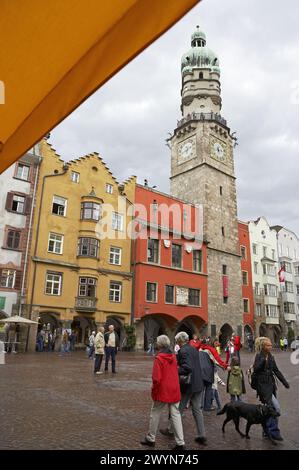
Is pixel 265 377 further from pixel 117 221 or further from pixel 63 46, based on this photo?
pixel 117 221

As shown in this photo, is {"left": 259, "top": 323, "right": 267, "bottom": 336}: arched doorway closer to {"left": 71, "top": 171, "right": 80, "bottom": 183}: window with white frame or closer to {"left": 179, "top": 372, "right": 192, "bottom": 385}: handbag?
{"left": 71, "top": 171, "right": 80, "bottom": 183}: window with white frame

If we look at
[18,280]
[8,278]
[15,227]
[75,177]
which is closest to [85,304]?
[18,280]

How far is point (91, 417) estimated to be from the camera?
306 inches

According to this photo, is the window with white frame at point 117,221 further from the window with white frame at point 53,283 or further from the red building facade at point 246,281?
the red building facade at point 246,281

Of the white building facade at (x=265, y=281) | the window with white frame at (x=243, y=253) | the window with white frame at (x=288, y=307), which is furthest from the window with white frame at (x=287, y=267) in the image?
the window with white frame at (x=243, y=253)

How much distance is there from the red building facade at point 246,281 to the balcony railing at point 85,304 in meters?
22.4

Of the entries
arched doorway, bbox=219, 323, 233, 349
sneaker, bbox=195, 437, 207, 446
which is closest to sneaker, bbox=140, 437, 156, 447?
sneaker, bbox=195, 437, 207, 446

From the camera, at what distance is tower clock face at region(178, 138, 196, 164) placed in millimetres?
48862

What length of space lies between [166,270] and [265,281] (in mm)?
21161

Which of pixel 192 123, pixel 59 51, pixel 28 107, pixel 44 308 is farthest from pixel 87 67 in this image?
pixel 192 123

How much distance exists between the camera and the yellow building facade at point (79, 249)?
29.6 meters

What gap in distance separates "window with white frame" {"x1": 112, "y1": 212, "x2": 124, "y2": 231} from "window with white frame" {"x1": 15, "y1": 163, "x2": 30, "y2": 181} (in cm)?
850
